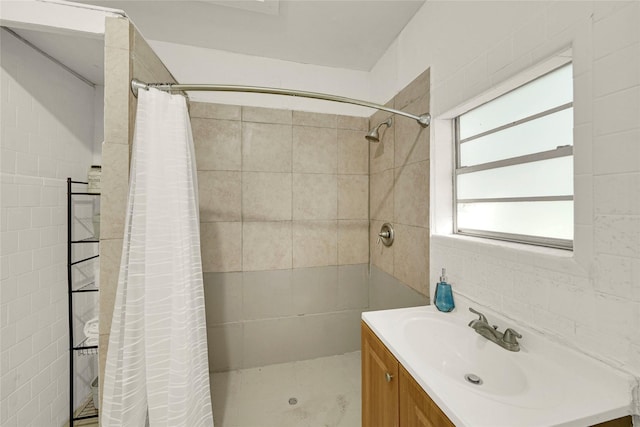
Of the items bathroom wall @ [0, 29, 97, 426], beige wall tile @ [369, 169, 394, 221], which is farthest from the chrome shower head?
bathroom wall @ [0, 29, 97, 426]

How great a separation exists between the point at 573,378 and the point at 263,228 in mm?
1724

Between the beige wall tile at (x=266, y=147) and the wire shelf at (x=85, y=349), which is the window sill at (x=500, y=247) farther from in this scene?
the wire shelf at (x=85, y=349)

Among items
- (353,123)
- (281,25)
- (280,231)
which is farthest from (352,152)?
(281,25)

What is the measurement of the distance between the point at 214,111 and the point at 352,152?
1.11 metres

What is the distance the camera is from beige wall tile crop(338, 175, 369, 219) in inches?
82.2

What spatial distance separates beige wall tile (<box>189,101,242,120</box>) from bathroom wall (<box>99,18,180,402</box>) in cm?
70

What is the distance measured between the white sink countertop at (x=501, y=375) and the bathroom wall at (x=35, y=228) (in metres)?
1.78

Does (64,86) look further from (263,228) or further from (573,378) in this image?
(573,378)

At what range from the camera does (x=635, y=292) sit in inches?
24.7

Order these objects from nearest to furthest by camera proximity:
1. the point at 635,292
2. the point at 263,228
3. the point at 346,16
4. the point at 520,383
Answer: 1. the point at 635,292
2. the point at 520,383
3. the point at 346,16
4. the point at 263,228

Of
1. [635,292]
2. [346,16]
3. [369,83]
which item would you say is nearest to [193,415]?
[635,292]

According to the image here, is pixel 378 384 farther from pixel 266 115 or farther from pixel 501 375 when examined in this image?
pixel 266 115

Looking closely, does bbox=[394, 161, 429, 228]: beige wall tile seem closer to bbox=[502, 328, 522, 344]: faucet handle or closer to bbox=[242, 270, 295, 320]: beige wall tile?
bbox=[502, 328, 522, 344]: faucet handle

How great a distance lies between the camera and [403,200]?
1629 mm
